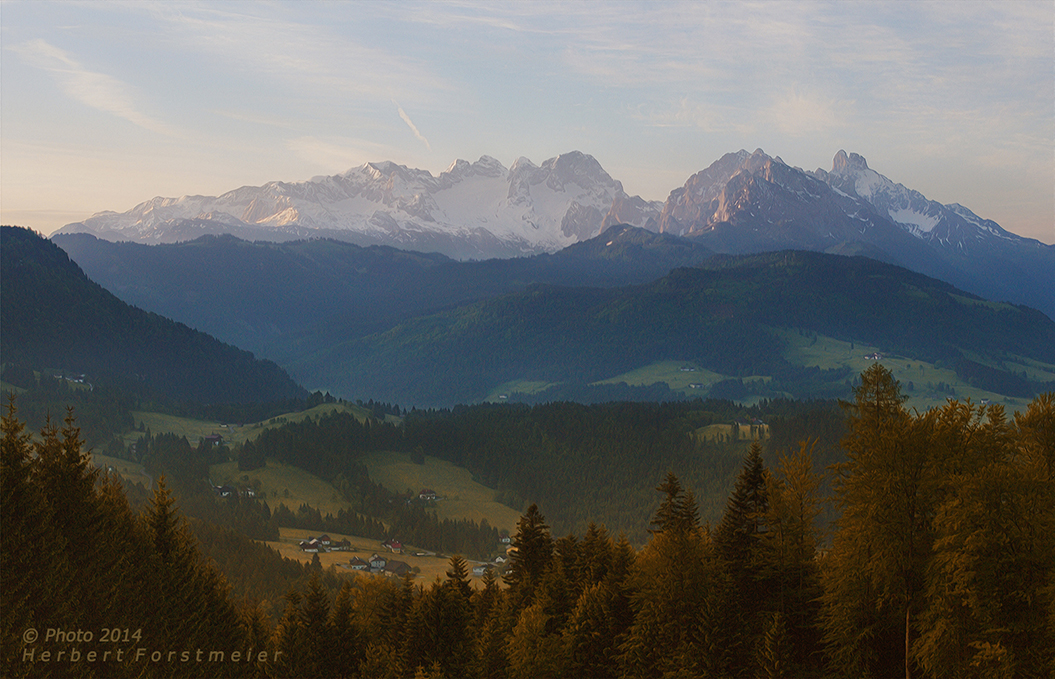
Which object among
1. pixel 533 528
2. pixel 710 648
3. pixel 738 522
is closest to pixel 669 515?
pixel 738 522

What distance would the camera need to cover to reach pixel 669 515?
62.8 metres

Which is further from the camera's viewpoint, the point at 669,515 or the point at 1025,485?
the point at 669,515

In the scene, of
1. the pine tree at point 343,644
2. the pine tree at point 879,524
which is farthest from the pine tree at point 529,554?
the pine tree at point 879,524

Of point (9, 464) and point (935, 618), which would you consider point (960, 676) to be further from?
point (9, 464)

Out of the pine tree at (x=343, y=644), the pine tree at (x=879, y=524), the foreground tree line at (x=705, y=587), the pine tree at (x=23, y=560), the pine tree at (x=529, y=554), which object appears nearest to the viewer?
the foreground tree line at (x=705, y=587)

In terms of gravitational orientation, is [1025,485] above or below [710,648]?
above

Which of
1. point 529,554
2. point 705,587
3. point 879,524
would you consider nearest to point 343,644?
point 529,554

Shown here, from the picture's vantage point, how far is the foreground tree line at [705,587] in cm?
3928

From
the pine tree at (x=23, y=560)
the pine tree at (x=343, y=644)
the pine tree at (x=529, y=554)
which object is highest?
the pine tree at (x=23, y=560)

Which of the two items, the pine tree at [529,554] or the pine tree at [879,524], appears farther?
the pine tree at [529,554]

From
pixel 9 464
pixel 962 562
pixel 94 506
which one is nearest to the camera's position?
pixel 962 562

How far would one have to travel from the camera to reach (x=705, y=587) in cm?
5688

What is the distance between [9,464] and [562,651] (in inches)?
1509

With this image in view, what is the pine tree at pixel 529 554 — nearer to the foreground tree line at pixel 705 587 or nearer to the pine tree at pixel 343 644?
the foreground tree line at pixel 705 587
